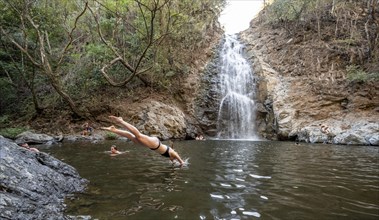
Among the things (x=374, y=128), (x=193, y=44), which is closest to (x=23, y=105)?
(x=193, y=44)

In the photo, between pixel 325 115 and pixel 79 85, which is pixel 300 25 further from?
pixel 79 85

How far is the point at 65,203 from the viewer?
4.14m

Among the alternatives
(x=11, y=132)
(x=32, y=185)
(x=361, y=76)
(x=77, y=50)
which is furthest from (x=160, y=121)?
(x=32, y=185)

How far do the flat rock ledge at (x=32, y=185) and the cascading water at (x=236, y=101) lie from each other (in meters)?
16.0

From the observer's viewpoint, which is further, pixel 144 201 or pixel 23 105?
pixel 23 105

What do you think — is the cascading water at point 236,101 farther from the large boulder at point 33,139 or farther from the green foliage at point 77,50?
the large boulder at point 33,139

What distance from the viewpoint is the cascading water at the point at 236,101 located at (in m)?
20.6

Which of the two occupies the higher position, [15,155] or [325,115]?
[325,115]

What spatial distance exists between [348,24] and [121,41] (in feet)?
59.4

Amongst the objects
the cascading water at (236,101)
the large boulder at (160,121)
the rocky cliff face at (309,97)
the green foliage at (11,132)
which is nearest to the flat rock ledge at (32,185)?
the green foliage at (11,132)

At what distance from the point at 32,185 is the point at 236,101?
1852cm

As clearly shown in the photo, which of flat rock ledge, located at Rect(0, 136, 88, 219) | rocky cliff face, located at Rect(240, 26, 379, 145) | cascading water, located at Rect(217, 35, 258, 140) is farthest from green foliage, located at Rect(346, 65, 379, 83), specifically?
flat rock ledge, located at Rect(0, 136, 88, 219)

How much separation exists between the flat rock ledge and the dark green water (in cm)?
29

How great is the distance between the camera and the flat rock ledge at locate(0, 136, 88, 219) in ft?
10.9
